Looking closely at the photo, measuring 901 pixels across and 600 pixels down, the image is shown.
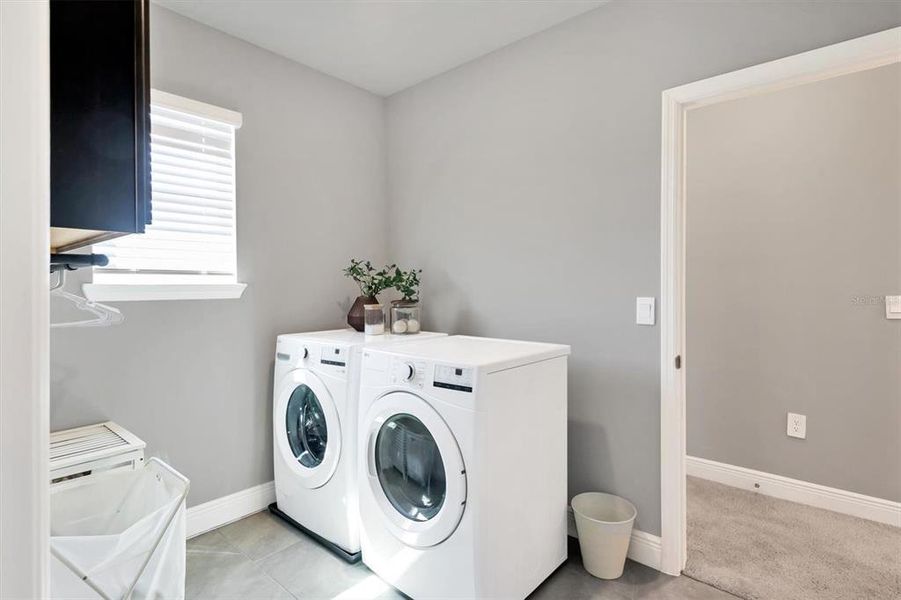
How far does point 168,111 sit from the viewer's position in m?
2.21

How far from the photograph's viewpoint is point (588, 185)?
7.32 feet

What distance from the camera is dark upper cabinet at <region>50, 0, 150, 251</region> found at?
1.51 feet

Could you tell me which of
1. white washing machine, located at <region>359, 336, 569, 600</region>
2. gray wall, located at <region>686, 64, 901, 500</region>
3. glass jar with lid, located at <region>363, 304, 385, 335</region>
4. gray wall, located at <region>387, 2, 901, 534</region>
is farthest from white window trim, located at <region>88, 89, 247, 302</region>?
gray wall, located at <region>686, 64, 901, 500</region>

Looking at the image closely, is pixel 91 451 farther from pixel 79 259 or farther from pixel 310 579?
pixel 79 259

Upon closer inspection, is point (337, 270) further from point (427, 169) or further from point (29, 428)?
point (29, 428)

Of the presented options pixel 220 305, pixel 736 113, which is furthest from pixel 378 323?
pixel 736 113

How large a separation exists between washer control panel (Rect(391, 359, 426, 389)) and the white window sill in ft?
3.59

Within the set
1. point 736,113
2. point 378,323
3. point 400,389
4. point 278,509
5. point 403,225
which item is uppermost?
point 736,113

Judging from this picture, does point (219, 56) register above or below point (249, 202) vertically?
above

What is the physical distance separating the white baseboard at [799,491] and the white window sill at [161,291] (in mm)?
3056

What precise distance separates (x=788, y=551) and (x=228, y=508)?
2780 mm

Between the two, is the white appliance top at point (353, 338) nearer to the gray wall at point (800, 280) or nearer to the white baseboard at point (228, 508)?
the white baseboard at point (228, 508)

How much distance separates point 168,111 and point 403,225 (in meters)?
1.45

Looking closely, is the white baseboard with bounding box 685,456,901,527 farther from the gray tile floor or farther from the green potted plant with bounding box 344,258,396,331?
the green potted plant with bounding box 344,258,396,331
